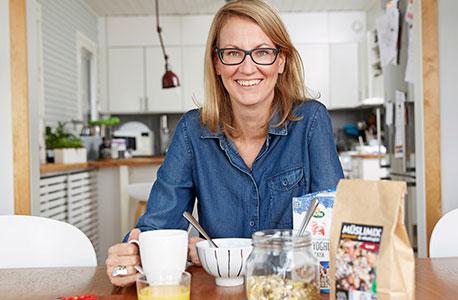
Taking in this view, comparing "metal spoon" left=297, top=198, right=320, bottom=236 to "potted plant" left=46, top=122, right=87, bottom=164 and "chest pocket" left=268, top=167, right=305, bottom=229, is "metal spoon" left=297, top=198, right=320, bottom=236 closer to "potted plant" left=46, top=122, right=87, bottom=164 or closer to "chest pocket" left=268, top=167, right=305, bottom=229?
"chest pocket" left=268, top=167, right=305, bottom=229

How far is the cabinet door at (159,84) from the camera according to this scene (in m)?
6.77

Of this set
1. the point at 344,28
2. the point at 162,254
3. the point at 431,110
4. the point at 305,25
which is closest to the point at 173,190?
the point at 162,254

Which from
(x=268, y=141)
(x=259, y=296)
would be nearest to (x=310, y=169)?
(x=268, y=141)

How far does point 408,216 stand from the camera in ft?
10.8

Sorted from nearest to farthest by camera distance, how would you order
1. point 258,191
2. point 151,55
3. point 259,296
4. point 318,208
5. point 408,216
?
point 259,296, point 318,208, point 258,191, point 408,216, point 151,55

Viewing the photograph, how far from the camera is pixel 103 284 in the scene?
46.2 inches

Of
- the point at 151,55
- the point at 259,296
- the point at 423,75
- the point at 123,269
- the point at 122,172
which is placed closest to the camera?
the point at 259,296

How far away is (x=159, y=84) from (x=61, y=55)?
5.25ft

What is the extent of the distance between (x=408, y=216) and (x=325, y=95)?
3656 mm

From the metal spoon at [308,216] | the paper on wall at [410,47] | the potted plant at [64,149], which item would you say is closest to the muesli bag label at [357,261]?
the metal spoon at [308,216]

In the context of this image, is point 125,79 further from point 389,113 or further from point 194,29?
point 389,113

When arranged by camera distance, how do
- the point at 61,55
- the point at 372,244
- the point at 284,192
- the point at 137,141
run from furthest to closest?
the point at 137,141
the point at 61,55
the point at 284,192
the point at 372,244

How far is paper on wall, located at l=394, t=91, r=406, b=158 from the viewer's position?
11.2 feet

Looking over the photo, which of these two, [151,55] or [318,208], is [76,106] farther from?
[318,208]
